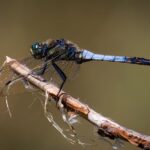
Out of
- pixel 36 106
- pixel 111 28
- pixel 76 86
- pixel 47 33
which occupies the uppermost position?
pixel 111 28

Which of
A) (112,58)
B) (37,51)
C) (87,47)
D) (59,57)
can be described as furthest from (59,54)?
(87,47)

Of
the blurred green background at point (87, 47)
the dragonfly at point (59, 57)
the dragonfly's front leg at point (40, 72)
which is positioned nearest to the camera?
the dragonfly's front leg at point (40, 72)

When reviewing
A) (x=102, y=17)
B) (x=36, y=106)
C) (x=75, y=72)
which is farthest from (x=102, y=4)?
(x=75, y=72)

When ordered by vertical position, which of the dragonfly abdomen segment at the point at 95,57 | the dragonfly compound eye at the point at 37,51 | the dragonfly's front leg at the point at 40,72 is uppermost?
the dragonfly abdomen segment at the point at 95,57

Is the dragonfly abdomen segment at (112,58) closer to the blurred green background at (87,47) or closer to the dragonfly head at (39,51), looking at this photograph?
the dragonfly head at (39,51)

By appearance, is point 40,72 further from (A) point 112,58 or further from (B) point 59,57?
(A) point 112,58

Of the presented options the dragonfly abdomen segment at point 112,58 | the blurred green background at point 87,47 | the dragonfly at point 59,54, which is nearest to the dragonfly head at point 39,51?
the dragonfly at point 59,54

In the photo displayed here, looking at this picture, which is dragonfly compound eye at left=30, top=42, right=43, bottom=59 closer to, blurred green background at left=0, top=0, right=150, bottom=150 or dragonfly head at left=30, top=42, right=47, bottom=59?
dragonfly head at left=30, top=42, right=47, bottom=59

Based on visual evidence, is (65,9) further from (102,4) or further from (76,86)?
(76,86)
